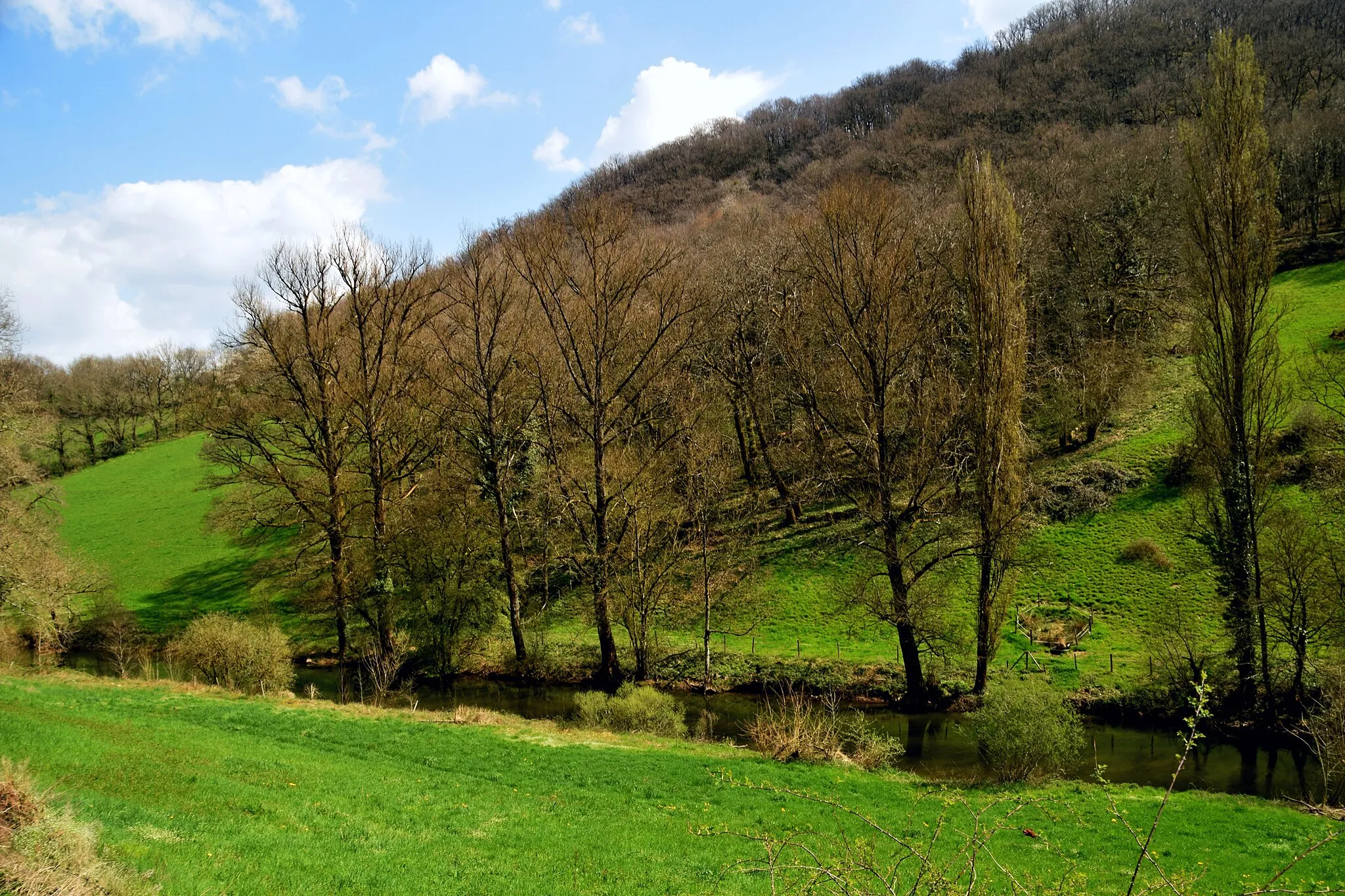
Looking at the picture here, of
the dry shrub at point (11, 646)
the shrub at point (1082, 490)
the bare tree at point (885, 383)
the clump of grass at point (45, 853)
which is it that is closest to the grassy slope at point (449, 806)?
the clump of grass at point (45, 853)

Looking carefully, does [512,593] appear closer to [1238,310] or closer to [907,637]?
[907,637]

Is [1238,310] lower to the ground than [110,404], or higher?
lower

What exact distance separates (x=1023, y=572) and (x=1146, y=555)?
183 inches

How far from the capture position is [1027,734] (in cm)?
1636

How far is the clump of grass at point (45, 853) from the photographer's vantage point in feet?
20.6

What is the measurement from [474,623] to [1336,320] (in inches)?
1791

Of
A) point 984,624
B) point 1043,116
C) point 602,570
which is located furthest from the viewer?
point 1043,116

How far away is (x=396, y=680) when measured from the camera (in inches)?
1085

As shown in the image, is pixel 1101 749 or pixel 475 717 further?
pixel 475 717

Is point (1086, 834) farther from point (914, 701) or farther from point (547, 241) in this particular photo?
point (547, 241)

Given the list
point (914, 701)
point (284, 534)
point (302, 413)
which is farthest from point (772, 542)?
point (284, 534)

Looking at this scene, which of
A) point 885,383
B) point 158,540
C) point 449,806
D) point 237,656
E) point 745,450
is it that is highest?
point 745,450

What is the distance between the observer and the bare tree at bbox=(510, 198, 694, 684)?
25.5 metres

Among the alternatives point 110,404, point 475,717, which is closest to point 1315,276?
point 475,717
